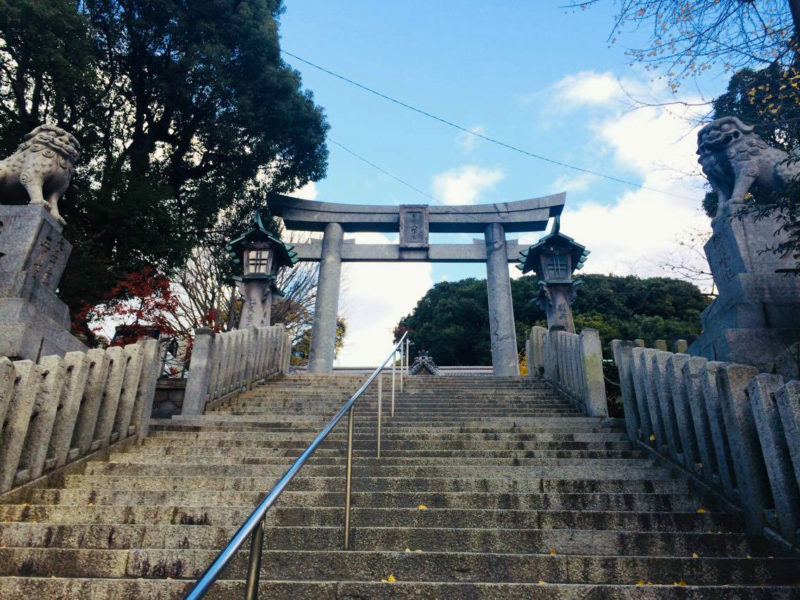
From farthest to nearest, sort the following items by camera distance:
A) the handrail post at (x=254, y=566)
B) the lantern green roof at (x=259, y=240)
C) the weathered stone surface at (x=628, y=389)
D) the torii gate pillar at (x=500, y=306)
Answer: the torii gate pillar at (x=500, y=306) < the lantern green roof at (x=259, y=240) < the weathered stone surface at (x=628, y=389) < the handrail post at (x=254, y=566)

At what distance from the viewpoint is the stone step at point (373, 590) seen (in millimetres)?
1954

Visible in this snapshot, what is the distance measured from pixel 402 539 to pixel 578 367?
4.16 metres

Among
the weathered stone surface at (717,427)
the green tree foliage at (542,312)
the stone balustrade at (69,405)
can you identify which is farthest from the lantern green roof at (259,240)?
the green tree foliage at (542,312)

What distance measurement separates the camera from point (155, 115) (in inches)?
513

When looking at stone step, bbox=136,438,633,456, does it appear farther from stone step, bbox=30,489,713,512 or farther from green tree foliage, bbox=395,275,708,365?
green tree foliage, bbox=395,275,708,365

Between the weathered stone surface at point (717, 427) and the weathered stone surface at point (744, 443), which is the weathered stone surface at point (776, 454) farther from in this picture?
the weathered stone surface at point (717, 427)

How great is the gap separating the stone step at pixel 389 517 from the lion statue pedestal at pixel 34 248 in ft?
7.39

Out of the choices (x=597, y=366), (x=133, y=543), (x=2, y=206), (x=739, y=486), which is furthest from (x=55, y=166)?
(x=739, y=486)

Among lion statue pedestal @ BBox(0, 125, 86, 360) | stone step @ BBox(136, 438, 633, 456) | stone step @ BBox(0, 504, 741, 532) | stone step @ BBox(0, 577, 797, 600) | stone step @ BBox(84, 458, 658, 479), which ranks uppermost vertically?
lion statue pedestal @ BBox(0, 125, 86, 360)

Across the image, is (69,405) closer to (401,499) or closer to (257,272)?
(401,499)

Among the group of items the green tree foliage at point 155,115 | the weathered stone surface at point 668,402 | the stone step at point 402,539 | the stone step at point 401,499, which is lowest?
the stone step at point 402,539

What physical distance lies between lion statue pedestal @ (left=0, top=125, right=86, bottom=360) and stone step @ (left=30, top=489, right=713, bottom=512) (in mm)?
2054

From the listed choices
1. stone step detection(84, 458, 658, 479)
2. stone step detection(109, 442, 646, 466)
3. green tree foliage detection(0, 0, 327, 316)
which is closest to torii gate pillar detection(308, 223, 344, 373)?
green tree foliage detection(0, 0, 327, 316)

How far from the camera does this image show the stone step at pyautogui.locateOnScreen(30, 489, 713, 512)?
2934mm
